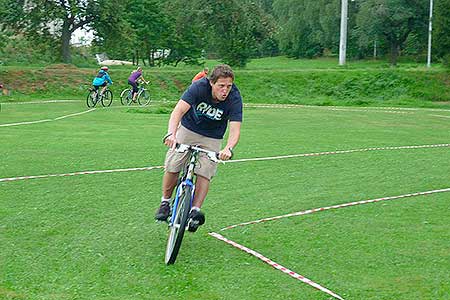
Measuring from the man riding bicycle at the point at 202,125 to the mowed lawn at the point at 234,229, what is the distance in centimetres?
57

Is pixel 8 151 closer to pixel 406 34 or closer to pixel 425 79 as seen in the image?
pixel 425 79

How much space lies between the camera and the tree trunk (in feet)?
165

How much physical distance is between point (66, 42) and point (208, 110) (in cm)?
4533

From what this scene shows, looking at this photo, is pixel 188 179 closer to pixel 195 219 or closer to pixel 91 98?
pixel 195 219

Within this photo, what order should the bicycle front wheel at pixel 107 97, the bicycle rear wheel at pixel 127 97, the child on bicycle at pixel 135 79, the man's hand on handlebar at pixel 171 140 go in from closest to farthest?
the man's hand on handlebar at pixel 171 140 < the bicycle front wheel at pixel 107 97 < the child on bicycle at pixel 135 79 < the bicycle rear wheel at pixel 127 97

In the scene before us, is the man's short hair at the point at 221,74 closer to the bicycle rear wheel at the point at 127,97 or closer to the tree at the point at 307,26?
the bicycle rear wheel at the point at 127,97

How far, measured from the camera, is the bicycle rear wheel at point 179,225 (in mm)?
6613

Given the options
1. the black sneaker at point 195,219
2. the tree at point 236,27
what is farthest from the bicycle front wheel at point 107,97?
the black sneaker at point 195,219

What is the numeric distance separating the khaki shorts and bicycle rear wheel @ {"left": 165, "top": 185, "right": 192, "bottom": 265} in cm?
34

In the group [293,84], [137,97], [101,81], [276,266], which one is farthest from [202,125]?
[293,84]

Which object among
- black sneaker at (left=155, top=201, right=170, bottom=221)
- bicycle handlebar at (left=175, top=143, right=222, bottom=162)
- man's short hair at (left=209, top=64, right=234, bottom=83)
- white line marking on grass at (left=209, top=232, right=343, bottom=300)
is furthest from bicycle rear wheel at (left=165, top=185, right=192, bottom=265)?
man's short hair at (left=209, top=64, right=234, bottom=83)

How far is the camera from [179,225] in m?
6.72

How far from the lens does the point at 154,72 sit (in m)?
46.7

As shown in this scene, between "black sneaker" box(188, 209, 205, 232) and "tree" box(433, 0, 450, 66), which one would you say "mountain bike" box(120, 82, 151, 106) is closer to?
"tree" box(433, 0, 450, 66)
